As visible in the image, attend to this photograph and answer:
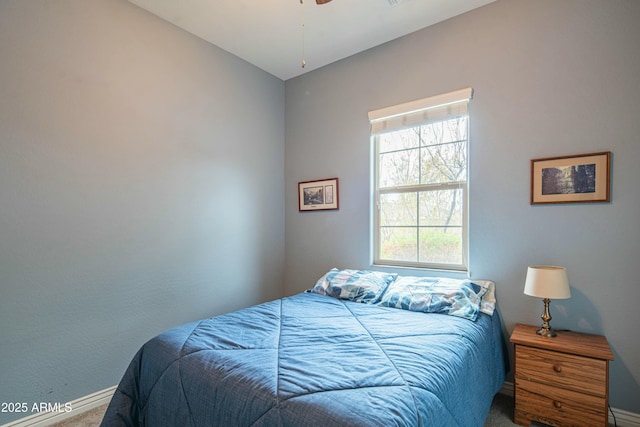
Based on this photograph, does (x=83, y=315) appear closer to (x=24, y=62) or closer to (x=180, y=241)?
(x=180, y=241)

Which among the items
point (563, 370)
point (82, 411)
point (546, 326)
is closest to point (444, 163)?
point (546, 326)

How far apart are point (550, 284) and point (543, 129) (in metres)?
1.07

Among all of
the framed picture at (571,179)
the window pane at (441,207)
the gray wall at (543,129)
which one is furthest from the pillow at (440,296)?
the framed picture at (571,179)

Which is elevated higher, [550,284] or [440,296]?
[550,284]

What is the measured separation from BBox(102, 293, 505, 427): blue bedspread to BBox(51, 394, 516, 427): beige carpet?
8.1 inches

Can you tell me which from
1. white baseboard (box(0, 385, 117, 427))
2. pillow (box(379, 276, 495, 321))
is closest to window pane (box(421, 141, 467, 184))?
pillow (box(379, 276, 495, 321))

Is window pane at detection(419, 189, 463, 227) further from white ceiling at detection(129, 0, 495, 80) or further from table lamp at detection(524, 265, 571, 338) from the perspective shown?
white ceiling at detection(129, 0, 495, 80)

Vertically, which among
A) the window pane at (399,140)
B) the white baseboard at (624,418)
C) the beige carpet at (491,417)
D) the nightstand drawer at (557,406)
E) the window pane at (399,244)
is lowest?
the beige carpet at (491,417)

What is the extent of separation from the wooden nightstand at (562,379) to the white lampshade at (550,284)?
0.29 m

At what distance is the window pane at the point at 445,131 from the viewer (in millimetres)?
2531

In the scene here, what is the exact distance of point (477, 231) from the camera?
241 cm

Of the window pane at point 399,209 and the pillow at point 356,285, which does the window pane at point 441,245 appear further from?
the pillow at point 356,285

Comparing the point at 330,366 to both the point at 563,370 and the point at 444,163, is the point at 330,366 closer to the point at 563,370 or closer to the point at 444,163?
the point at 563,370

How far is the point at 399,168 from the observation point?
9.36ft
